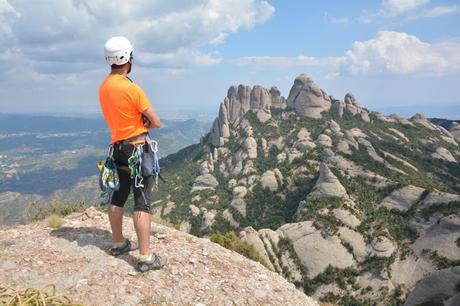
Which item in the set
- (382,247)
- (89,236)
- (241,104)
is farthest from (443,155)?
(89,236)

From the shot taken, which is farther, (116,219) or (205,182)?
(205,182)

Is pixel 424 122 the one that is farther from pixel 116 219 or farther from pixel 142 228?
pixel 142 228

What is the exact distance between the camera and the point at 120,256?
7.95 metres

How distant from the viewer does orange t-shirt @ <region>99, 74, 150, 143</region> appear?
22.8 feet

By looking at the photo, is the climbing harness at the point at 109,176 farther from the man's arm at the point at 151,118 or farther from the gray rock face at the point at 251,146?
the gray rock face at the point at 251,146

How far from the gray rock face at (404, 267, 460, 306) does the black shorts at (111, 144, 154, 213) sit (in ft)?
34.3

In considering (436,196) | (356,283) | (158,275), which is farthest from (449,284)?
(436,196)

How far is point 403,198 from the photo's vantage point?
272 feet

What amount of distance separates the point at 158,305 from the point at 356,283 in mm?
69330

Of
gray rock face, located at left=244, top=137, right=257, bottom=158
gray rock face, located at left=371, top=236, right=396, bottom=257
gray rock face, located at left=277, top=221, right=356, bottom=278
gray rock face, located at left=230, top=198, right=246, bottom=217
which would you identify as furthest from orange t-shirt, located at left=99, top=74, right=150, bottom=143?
gray rock face, located at left=244, top=137, right=257, bottom=158

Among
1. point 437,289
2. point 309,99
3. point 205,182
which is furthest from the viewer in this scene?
point 309,99

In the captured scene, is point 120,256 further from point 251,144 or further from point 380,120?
point 380,120

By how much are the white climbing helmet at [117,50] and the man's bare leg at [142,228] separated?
2.94 meters

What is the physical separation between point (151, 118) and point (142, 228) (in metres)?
2.14
